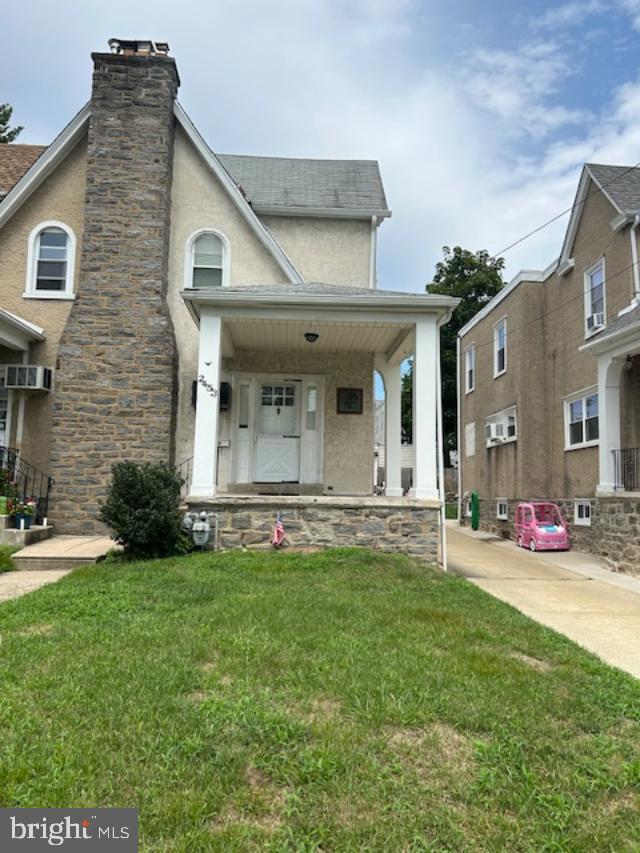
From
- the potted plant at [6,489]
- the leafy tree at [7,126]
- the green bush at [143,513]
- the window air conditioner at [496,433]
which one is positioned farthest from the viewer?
the leafy tree at [7,126]

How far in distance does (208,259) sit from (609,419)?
768cm

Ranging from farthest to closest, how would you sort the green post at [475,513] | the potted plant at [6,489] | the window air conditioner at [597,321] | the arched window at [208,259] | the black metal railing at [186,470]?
the green post at [475,513], the window air conditioner at [597,321], the arched window at [208,259], the black metal railing at [186,470], the potted plant at [6,489]

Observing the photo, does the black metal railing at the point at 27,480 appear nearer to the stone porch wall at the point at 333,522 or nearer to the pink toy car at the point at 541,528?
the stone porch wall at the point at 333,522

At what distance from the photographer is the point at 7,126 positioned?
75.3ft

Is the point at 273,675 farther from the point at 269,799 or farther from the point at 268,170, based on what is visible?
the point at 268,170

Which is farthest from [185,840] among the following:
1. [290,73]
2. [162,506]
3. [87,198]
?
[290,73]

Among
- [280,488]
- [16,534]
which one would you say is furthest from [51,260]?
[280,488]

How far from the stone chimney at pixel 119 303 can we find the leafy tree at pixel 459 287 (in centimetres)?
2403

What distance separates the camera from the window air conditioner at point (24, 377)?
9.59 metres

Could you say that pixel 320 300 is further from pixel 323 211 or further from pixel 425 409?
pixel 323 211

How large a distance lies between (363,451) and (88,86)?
27.4 ft

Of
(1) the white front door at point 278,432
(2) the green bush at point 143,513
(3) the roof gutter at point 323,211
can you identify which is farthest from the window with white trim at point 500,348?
(2) the green bush at point 143,513

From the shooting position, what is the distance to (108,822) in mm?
2066

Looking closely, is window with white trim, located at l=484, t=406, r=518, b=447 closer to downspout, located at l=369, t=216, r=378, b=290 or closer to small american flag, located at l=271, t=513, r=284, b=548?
downspout, located at l=369, t=216, r=378, b=290
